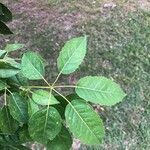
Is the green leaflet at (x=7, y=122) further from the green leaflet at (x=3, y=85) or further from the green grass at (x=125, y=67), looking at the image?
the green grass at (x=125, y=67)

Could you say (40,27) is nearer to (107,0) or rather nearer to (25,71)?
(107,0)

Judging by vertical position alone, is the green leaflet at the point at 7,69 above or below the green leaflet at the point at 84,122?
above

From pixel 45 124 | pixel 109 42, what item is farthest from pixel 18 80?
pixel 109 42

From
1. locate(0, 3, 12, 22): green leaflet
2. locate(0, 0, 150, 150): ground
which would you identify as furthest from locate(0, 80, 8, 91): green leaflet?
locate(0, 0, 150, 150): ground

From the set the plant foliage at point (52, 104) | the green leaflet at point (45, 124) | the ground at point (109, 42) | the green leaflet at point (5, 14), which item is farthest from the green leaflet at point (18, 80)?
the ground at point (109, 42)

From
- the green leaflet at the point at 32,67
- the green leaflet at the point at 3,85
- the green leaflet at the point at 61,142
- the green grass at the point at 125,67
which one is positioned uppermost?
the green leaflet at the point at 32,67

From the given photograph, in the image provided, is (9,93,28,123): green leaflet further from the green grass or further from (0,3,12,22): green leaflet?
the green grass
